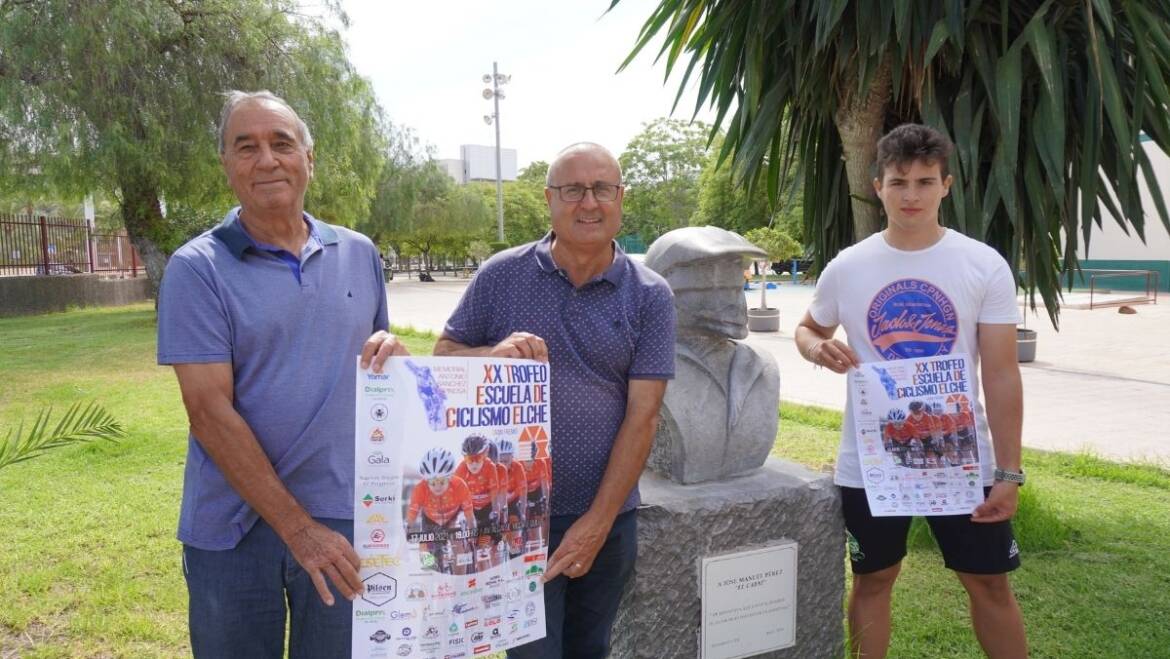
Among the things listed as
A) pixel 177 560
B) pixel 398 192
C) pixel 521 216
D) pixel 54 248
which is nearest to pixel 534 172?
pixel 521 216

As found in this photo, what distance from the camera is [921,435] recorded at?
233 cm

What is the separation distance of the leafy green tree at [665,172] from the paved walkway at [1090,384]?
3065 cm

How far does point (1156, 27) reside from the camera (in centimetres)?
354

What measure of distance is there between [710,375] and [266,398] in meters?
1.67

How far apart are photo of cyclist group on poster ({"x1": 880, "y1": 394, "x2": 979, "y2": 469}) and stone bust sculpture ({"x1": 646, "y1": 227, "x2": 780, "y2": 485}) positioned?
66 centimetres

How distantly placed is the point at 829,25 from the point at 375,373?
2716 millimetres

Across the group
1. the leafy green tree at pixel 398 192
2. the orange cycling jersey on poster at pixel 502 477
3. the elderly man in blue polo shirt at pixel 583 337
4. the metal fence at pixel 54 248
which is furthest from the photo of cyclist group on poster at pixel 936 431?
the leafy green tree at pixel 398 192

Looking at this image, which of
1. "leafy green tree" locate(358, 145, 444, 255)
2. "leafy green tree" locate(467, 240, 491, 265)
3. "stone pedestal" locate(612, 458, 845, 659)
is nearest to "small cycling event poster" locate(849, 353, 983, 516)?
"stone pedestal" locate(612, 458, 845, 659)

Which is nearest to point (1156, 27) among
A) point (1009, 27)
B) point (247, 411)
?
point (1009, 27)

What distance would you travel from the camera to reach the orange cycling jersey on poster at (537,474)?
1.85 meters

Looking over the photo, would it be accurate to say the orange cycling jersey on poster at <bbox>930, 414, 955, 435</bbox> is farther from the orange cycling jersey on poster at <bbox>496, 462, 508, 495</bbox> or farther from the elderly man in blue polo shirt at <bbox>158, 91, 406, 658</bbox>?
the elderly man in blue polo shirt at <bbox>158, 91, 406, 658</bbox>

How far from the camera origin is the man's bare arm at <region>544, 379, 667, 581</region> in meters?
1.97

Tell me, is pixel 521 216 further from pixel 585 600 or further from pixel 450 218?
pixel 585 600

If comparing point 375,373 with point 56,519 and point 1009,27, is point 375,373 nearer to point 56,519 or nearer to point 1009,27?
point 1009,27
